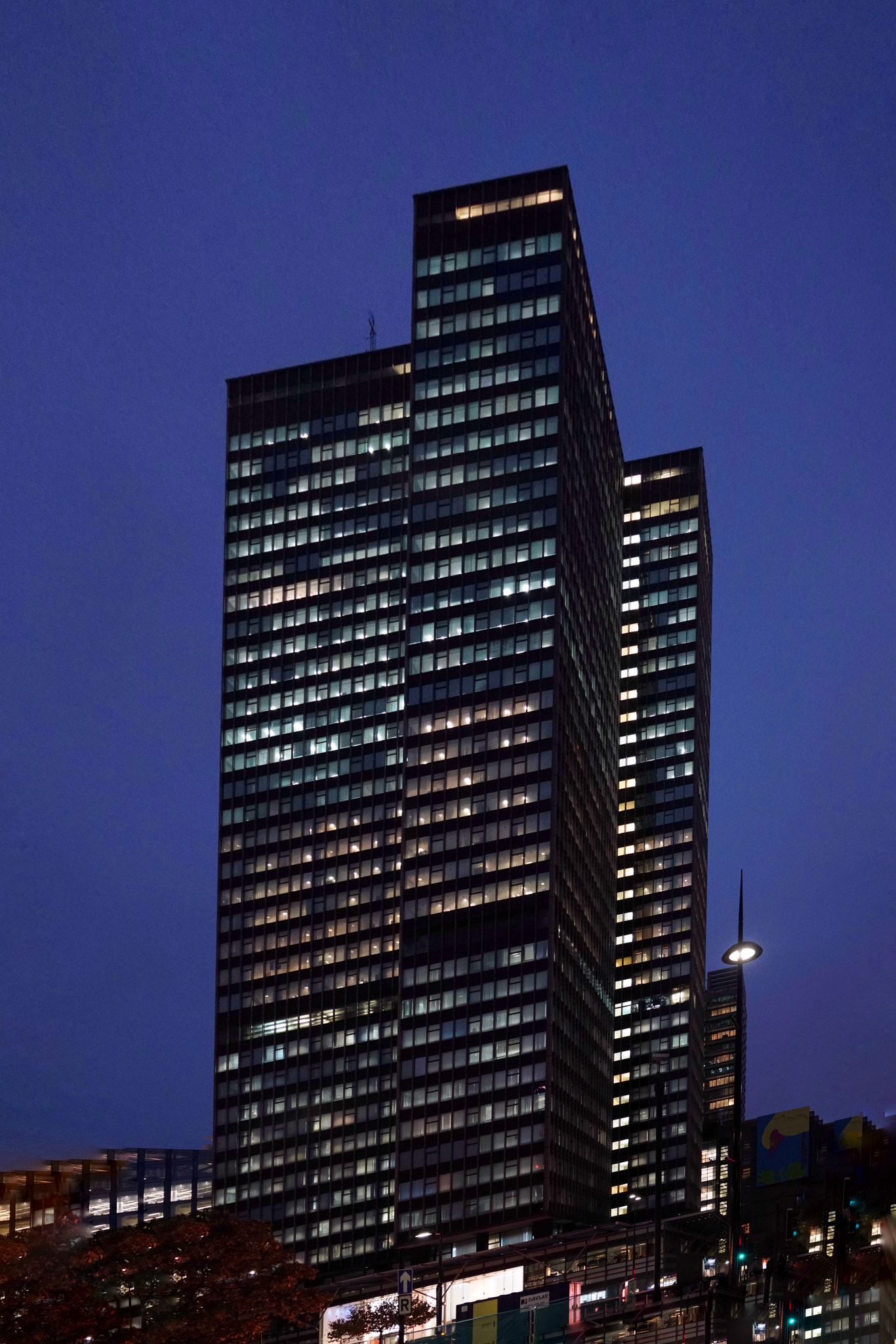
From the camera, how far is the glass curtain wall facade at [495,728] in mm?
176750

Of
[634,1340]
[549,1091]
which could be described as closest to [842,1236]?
[634,1340]

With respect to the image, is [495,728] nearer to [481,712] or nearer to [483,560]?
[481,712]

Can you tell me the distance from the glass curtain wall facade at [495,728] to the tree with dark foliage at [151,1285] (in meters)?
80.5

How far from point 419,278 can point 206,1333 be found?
457 feet

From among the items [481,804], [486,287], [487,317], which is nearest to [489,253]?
[486,287]

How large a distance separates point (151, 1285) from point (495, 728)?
10421 centimetres

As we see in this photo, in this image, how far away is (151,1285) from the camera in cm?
8550

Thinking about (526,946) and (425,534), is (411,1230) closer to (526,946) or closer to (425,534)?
(526,946)

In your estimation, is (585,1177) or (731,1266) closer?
(731,1266)

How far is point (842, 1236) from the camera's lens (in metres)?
59.0

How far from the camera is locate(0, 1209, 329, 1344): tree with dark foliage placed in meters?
79.4

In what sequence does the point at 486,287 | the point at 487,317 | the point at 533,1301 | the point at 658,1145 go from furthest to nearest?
1. the point at 486,287
2. the point at 487,317
3. the point at 533,1301
4. the point at 658,1145

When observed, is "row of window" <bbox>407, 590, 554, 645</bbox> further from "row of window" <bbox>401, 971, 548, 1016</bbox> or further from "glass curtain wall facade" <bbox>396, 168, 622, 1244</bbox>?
"row of window" <bbox>401, 971, 548, 1016</bbox>

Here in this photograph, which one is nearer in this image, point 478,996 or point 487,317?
point 478,996
